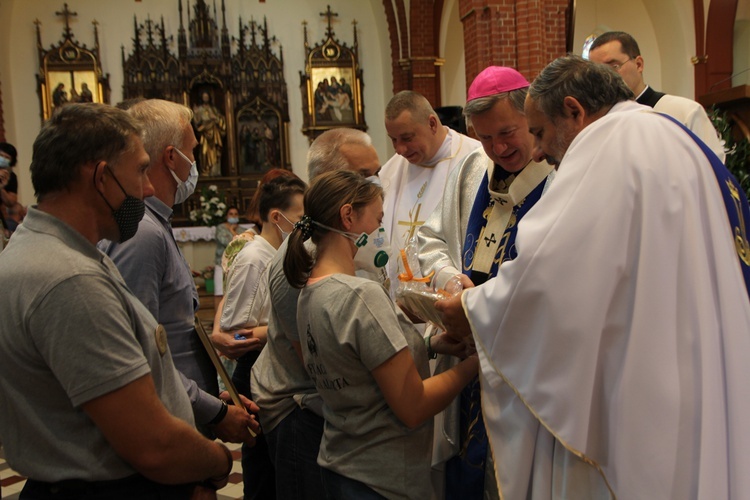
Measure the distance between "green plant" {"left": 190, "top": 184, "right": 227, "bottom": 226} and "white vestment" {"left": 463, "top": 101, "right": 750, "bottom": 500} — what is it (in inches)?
468

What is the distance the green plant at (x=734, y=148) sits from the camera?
5.59m

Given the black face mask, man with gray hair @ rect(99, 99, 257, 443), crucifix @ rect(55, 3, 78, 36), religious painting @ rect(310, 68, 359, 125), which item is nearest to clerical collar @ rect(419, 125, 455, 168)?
man with gray hair @ rect(99, 99, 257, 443)

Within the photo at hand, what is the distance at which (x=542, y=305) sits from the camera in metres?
1.77

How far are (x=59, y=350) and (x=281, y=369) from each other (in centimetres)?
110

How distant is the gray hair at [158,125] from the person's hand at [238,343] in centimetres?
104

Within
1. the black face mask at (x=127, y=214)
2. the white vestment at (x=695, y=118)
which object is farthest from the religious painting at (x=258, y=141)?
the black face mask at (x=127, y=214)

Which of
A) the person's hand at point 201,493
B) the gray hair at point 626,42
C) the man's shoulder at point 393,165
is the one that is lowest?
the person's hand at point 201,493

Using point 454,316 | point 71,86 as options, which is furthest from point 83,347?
point 71,86

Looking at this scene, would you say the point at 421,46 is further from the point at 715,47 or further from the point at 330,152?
the point at 330,152

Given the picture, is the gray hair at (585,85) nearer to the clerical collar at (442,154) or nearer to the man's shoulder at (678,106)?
the man's shoulder at (678,106)

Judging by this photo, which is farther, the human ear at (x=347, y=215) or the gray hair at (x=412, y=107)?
the gray hair at (x=412, y=107)

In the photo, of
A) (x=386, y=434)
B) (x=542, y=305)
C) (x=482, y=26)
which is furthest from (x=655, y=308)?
(x=482, y=26)

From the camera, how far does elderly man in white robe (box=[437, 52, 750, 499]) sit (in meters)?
1.66

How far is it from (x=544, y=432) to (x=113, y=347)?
3.70ft
